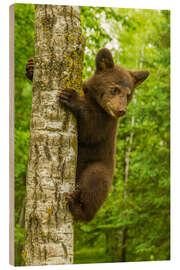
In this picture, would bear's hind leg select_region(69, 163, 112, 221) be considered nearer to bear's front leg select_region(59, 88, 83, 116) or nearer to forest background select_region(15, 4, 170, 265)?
bear's front leg select_region(59, 88, 83, 116)

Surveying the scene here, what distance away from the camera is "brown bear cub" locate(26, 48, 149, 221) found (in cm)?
412

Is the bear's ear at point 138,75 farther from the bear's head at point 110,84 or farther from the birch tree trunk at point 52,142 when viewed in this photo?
the birch tree trunk at point 52,142

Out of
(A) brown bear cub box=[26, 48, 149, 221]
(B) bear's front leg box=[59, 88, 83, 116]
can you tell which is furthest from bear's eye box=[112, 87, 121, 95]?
(B) bear's front leg box=[59, 88, 83, 116]

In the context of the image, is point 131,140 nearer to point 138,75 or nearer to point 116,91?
point 138,75

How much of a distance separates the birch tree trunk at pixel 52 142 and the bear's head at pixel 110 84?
70 cm

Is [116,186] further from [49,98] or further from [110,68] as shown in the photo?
[49,98]

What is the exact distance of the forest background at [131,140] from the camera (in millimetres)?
6309

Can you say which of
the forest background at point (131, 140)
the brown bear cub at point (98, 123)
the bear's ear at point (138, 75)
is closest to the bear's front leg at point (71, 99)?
the brown bear cub at point (98, 123)

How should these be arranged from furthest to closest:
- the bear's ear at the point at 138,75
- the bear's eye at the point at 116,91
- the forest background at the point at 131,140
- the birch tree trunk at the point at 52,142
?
the forest background at the point at 131,140
the bear's ear at the point at 138,75
the bear's eye at the point at 116,91
the birch tree trunk at the point at 52,142

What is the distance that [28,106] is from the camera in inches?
264

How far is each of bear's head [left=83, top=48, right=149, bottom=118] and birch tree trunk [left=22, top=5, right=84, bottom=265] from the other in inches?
27.7

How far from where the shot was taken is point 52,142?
12.0 feet
